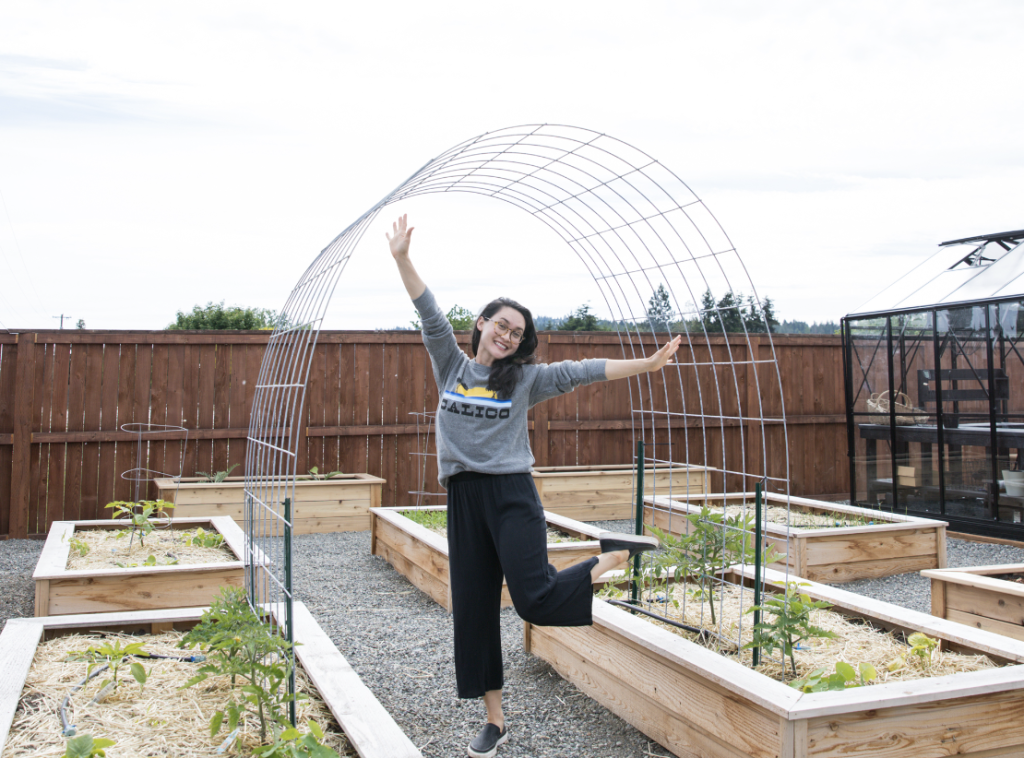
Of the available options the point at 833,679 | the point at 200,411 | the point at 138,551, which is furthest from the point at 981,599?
the point at 200,411

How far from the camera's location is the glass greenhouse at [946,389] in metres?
5.96

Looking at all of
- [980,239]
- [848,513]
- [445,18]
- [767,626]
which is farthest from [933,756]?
[980,239]

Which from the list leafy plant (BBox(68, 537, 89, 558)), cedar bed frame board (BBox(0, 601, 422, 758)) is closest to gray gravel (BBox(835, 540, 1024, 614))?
cedar bed frame board (BBox(0, 601, 422, 758))

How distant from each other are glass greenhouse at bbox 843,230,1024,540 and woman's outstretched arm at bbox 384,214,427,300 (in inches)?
223

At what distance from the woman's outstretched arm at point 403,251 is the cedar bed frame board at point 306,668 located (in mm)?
1096

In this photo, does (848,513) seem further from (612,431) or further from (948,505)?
(612,431)

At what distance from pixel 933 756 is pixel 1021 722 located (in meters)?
0.33

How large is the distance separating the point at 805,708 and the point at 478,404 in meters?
1.22

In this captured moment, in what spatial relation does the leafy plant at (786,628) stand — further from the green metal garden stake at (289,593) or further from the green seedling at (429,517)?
the green seedling at (429,517)

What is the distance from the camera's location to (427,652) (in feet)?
11.1

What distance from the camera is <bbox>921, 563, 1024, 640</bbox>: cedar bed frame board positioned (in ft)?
10.5

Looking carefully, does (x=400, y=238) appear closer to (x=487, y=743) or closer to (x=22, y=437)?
(x=487, y=743)

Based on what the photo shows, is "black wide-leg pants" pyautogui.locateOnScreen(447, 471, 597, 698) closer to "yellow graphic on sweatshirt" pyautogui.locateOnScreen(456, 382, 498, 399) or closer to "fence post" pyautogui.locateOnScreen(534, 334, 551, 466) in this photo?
"yellow graphic on sweatshirt" pyautogui.locateOnScreen(456, 382, 498, 399)

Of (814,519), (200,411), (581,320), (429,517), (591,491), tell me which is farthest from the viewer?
(581,320)
